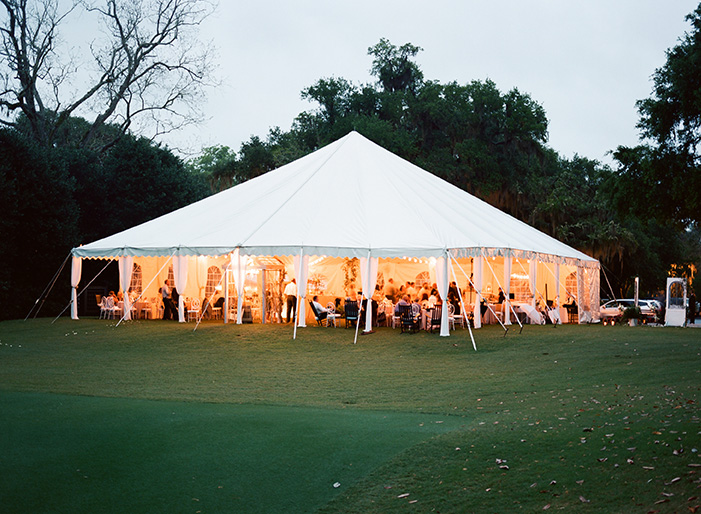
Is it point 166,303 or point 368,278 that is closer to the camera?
point 368,278

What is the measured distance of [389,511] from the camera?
493 centimetres

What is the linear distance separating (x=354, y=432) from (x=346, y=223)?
11.6 meters

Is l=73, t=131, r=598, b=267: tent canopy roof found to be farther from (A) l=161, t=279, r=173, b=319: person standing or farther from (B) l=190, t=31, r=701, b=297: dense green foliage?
(B) l=190, t=31, r=701, b=297: dense green foliage

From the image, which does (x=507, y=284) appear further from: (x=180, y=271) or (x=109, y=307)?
(x=109, y=307)

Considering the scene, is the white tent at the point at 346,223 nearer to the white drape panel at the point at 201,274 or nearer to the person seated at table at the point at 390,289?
the white drape panel at the point at 201,274

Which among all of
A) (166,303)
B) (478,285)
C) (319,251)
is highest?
(319,251)

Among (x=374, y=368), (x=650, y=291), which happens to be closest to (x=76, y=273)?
(x=374, y=368)

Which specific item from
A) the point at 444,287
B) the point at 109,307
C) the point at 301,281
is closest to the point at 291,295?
the point at 301,281

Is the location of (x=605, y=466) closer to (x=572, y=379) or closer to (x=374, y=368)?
(x=572, y=379)

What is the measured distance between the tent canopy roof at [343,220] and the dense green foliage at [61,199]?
417cm

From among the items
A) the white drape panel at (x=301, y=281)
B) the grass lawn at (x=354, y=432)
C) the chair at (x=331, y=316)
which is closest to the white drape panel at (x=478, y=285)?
the chair at (x=331, y=316)

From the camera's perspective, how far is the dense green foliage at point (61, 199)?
23.2 meters

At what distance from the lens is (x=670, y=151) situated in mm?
17484

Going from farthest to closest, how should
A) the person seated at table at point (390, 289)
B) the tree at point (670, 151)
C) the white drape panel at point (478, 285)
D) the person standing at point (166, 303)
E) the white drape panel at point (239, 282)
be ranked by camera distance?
1. the person seated at table at point (390, 289)
2. the person standing at point (166, 303)
3. the white drape panel at point (239, 282)
4. the white drape panel at point (478, 285)
5. the tree at point (670, 151)
